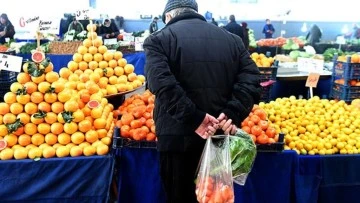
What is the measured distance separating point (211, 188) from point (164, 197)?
753mm

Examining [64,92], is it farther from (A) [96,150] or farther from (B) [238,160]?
(B) [238,160]

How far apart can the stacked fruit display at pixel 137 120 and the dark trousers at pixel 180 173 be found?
15.0 inches

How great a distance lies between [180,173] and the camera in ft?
6.60

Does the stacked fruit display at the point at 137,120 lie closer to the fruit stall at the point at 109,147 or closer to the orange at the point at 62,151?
the fruit stall at the point at 109,147

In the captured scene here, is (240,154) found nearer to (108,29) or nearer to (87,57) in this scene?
(87,57)

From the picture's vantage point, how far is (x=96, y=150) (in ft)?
7.56

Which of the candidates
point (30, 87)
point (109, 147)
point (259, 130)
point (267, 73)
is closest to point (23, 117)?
point (30, 87)

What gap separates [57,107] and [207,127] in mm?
1077

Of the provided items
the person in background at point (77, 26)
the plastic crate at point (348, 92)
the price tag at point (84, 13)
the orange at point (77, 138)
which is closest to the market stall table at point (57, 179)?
the orange at point (77, 138)

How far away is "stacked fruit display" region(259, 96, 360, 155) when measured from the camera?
2674 millimetres

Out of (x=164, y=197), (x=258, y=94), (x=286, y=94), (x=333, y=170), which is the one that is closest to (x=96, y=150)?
(x=164, y=197)

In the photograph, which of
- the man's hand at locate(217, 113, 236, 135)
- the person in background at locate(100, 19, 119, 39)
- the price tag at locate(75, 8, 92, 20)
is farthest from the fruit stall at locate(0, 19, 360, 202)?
the person in background at locate(100, 19, 119, 39)

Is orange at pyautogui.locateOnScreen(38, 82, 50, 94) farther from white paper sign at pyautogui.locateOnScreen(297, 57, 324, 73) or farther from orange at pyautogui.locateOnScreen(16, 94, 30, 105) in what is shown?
white paper sign at pyautogui.locateOnScreen(297, 57, 324, 73)

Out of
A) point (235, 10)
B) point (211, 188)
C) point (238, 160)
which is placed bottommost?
point (211, 188)
